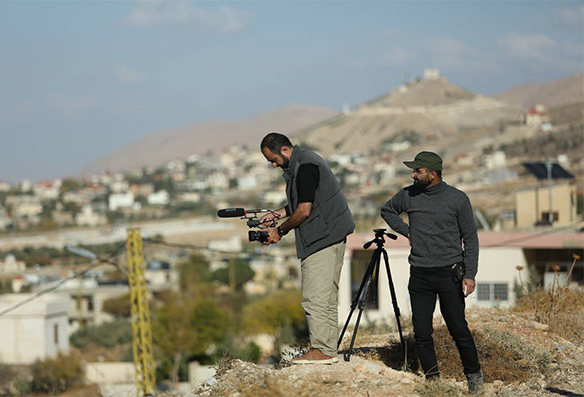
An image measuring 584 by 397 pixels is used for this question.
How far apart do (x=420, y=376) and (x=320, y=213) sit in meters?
1.43

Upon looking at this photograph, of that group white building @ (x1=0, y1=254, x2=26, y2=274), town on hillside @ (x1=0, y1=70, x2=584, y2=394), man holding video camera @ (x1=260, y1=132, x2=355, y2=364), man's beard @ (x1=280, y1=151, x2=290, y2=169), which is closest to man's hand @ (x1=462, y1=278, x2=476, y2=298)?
man holding video camera @ (x1=260, y1=132, x2=355, y2=364)

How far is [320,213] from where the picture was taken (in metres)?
6.30

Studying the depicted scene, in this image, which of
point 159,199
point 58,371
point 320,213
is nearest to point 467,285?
point 320,213

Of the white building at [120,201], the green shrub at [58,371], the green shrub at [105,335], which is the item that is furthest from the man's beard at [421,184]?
the white building at [120,201]

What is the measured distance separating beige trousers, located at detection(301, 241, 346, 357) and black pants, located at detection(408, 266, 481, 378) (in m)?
0.58

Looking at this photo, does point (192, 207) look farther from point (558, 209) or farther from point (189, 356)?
point (558, 209)

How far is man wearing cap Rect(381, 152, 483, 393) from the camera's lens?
20.0ft

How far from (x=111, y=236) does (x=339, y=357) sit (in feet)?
337

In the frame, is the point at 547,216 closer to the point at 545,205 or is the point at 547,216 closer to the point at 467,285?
the point at 545,205

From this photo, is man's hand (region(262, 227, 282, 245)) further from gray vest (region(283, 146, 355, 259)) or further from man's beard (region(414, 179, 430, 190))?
man's beard (region(414, 179, 430, 190))

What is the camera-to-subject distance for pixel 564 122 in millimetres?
166375

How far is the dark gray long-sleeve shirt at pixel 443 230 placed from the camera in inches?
240

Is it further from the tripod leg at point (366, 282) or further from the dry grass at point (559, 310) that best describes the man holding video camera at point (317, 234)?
the dry grass at point (559, 310)

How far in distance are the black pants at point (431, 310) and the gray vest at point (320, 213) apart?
0.65 m
